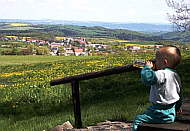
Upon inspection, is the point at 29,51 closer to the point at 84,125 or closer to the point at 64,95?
the point at 64,95

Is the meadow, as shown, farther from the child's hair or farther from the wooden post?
the child's hair

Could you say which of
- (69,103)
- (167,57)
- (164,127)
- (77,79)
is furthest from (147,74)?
(69,103)

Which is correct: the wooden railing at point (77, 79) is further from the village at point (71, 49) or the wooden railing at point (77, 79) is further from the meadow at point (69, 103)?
the village at point (71, 49)

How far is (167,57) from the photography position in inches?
132

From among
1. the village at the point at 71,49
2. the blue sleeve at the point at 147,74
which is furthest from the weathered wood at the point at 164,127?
the village at the point at 71,49

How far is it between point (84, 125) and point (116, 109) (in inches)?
55.5

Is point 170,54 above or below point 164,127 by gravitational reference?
above

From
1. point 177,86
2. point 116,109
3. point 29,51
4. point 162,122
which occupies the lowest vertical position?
A: point 29,51

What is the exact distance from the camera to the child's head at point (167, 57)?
3322mm

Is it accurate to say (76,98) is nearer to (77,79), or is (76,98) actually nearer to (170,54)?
(77,79)

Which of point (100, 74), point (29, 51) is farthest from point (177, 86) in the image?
point (29, 51)

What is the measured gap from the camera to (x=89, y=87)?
13383mm

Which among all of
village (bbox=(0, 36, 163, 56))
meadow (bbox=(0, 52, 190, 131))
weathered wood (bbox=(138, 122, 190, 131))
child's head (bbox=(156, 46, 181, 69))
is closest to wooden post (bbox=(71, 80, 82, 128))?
meadow (bbox=(0, 52, 190, 131))

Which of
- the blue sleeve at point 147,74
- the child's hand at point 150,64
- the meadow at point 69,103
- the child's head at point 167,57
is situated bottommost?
the meadow at point 69,103
